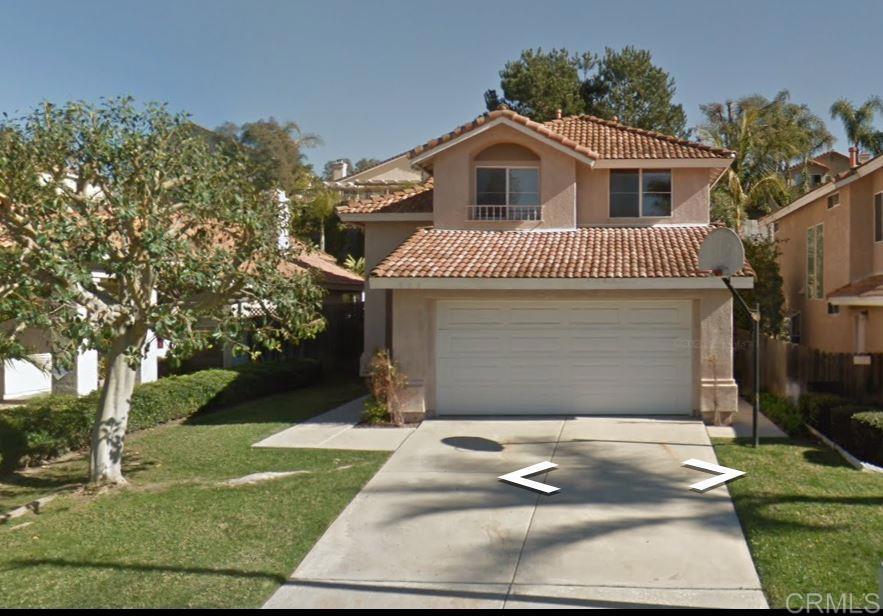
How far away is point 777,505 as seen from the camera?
8.45 metres

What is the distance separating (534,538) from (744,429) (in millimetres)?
6757

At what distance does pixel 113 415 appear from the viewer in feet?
33.3

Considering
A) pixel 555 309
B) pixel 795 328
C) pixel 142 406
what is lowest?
pixel 142 406

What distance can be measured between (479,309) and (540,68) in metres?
28.0

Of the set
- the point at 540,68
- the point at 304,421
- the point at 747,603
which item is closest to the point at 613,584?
the point at 747,603

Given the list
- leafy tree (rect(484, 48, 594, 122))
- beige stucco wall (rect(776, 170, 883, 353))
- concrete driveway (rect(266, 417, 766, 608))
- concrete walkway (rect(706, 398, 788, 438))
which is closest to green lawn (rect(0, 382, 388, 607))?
concrete driveway (rect(266, 417, 766, 608))

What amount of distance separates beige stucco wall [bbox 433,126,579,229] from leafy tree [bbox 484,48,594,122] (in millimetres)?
23429

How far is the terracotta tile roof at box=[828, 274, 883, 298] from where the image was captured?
14.9 meters

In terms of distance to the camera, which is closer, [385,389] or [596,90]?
[385,389]

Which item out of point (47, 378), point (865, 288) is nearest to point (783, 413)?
point (865, 288)

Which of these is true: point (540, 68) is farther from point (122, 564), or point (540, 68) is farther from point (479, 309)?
point (122, 564)

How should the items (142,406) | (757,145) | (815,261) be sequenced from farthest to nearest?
(757,145) → (815,261) → (142,406)

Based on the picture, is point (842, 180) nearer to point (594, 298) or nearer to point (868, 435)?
point (594, 298)

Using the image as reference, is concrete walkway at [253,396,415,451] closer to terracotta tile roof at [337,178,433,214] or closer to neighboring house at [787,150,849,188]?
terracotta tile roof at [337,178,433,214]
